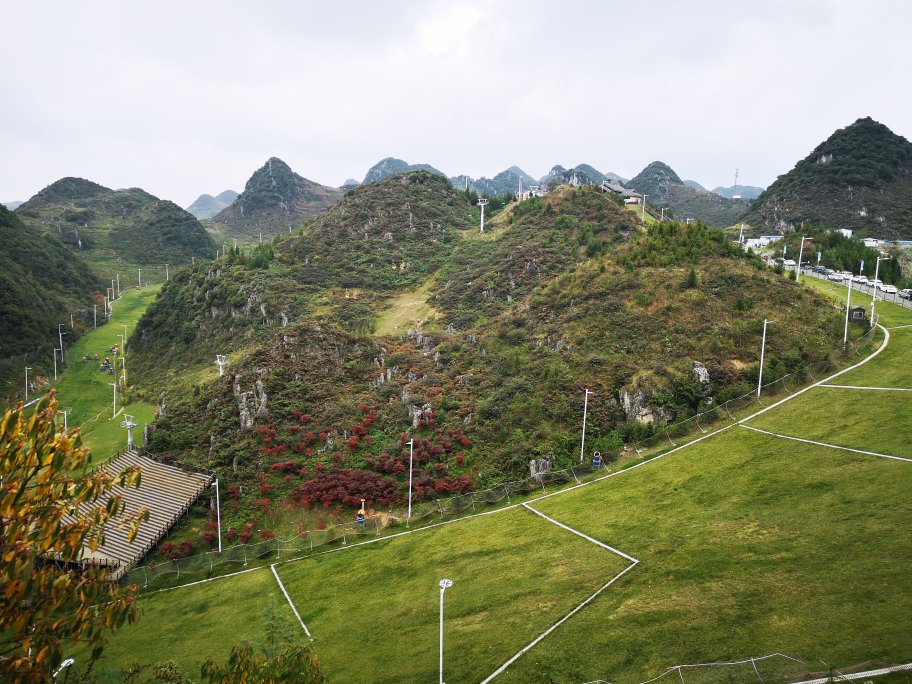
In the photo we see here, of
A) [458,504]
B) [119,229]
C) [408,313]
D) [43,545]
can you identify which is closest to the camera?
[43,545]

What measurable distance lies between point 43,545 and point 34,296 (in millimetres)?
93566

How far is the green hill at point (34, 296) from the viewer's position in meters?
70.8

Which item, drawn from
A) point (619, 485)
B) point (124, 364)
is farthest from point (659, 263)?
point (124, 364)

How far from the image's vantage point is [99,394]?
223 feet

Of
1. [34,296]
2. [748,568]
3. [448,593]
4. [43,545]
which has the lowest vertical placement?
[448,593]

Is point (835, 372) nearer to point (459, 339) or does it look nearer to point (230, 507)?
point (459, 339)

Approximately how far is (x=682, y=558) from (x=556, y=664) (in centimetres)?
777

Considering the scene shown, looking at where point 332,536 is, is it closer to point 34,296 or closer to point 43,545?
point 43,545

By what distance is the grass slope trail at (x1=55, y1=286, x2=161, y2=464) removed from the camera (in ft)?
168

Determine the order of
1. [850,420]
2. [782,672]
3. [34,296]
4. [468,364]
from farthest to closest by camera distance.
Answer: [34,296], [468,364], [850,420], [782,672]

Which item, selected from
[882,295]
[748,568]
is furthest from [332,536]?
[882,295]

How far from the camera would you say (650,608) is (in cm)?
2061

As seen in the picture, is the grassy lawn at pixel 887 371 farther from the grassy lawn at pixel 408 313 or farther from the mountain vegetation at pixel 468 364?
the grassy lawn at pixel 408 313

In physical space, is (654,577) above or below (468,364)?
below
